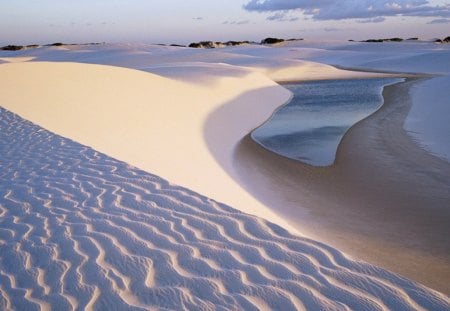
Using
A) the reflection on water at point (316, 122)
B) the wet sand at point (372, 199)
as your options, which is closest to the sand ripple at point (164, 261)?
the wet sand at point (372, 199)

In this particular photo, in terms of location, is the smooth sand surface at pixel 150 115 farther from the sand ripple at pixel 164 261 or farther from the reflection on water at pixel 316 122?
the sand ripple at pixel 164 261

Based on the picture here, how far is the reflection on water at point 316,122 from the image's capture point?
10.5 m

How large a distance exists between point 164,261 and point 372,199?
4.42 metres

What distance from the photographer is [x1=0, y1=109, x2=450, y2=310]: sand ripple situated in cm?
288

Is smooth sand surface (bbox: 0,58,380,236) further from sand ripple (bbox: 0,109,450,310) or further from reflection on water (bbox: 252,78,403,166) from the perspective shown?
sand ripple (bbox: 0,109,450,310)

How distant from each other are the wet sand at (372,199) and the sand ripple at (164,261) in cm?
171

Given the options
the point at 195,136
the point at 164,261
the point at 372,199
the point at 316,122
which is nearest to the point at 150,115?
the point at 195,136

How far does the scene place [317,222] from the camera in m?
6.04

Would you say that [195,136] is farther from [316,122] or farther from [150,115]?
[316,122]

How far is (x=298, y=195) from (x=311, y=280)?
4.17 m

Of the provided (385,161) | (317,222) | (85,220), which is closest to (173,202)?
(85,220)

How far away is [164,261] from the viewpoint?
339 cm

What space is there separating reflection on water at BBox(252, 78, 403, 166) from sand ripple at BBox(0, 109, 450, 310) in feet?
17.6

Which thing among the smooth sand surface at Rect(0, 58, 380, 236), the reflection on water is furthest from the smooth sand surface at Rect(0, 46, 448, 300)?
the reflection on water
